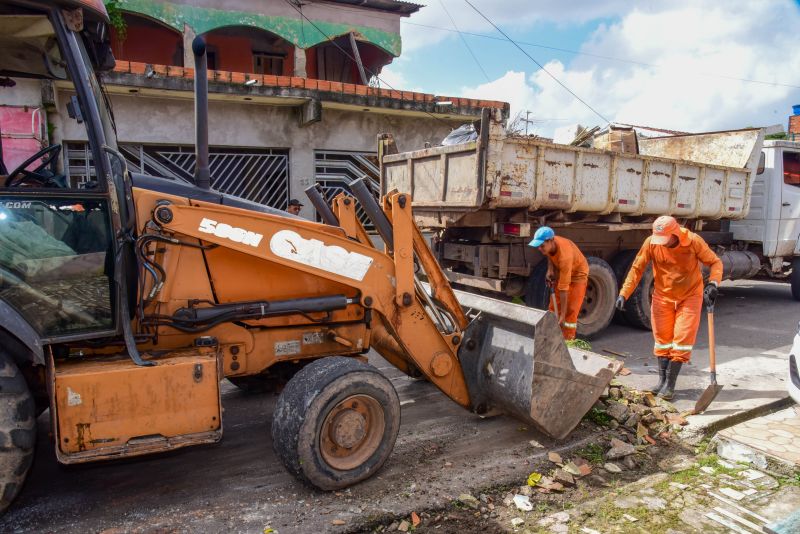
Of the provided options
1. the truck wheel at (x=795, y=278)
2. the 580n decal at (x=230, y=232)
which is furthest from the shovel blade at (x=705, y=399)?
the truck wheel at (x=795, y=278)

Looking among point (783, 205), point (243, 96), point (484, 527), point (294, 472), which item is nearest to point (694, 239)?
point (484, 527)

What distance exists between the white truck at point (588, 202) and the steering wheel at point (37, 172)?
3742 mm

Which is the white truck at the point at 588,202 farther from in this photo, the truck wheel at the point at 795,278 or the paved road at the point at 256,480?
the paved road at the point at 256,480

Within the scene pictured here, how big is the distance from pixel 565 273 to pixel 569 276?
0.16 feet

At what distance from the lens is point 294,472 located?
10.1 ft

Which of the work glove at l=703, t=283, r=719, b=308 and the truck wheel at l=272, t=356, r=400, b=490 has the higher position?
the work glove at l=703, t=283, r=719, b=308

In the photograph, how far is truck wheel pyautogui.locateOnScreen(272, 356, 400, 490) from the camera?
306cm

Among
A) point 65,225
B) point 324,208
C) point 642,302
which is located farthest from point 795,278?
point 65,225

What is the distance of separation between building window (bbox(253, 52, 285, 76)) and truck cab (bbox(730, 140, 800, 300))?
11177 mm

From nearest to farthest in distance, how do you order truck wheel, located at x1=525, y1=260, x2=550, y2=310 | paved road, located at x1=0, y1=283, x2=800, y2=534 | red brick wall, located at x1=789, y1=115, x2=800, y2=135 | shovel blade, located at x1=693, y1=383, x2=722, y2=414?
paved road, located at x1=0, y1=283, x2=800, y2=534, shovel blade, located at x1=693, y1=383, x2=722, y2=414, truck wheel, located at x1=525, y1=260, x2=550, y2=310, red brick wall, located at x1=789, y1=115, x2=800, y2=135

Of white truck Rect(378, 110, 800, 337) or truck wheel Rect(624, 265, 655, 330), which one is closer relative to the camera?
white truck Rect(378, 110, 800, 337)

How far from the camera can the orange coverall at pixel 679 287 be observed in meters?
4.71

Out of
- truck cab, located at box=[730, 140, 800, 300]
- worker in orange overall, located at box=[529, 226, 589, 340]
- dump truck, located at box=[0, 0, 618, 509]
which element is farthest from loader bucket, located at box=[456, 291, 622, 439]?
truck cab, located at box=[730, 140, 800, 300]

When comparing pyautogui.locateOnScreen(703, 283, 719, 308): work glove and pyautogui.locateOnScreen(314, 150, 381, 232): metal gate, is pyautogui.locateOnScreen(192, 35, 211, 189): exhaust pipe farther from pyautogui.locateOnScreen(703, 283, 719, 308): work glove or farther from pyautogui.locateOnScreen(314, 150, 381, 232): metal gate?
pyautogui.locateOnScreen(314, 150, 381, 232): metal gate
